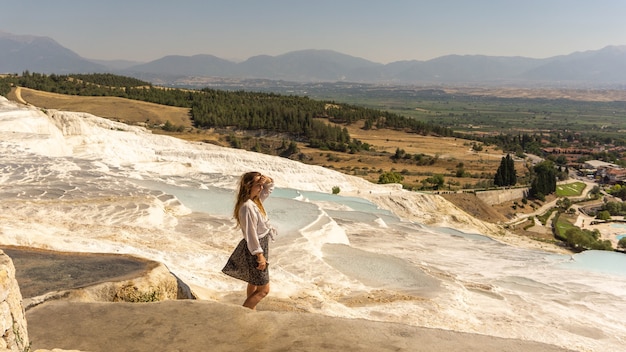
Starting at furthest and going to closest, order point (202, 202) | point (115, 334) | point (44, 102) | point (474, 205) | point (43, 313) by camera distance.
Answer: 1. point (44, 102)
2. point (474, 205)
3. point (202, 202)
4. point (43, 313)
5. point (115, 334)

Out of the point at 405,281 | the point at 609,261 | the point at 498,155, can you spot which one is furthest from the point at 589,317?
the point at 498,155

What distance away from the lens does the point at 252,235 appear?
292 inches

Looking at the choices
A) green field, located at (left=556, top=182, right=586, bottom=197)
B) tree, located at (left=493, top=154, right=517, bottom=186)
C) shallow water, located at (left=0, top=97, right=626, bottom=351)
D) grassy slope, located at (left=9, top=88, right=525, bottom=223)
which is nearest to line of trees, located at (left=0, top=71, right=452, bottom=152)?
grassy slope, located at (left=9, top=88, right=525, bottom=223)

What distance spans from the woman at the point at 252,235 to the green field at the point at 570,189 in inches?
3746

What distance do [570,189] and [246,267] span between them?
105 m

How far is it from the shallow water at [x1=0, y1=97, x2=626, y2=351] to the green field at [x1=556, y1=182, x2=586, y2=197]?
226 feet

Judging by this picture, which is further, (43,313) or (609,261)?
(609,261)

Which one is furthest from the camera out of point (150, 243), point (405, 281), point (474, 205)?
point (474, 205)

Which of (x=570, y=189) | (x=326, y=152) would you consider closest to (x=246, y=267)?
(x=326, y=152)

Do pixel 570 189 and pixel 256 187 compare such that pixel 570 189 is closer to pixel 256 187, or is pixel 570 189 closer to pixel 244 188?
pixel 256 187

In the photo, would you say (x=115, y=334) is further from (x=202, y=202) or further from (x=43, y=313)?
(x=202, y=202)

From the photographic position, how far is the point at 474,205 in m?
54.6

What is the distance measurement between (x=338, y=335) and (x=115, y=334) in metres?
2.93

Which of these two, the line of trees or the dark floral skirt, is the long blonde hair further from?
the line of trees
